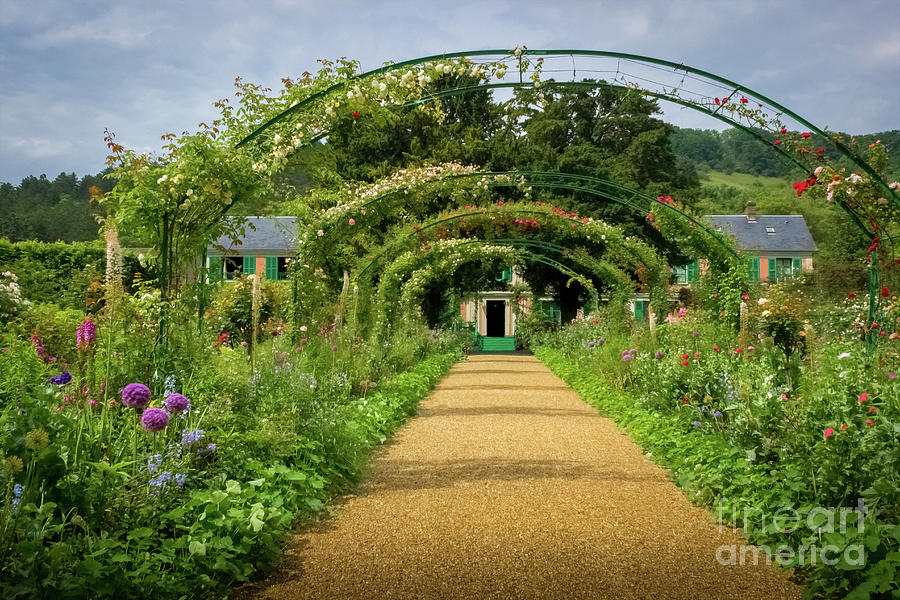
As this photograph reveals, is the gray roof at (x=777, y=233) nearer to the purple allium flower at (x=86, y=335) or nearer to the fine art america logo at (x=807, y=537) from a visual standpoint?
the fine art america logo at (x=807, y=537)

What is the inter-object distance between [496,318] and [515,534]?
28.4 meters

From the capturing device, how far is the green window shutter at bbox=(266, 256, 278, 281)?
29.7 metres

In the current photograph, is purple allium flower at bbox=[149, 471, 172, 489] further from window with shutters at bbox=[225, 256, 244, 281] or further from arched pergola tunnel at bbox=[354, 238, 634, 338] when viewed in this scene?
arched pergola tunnel at bbox=[354, 238, 634, 338]

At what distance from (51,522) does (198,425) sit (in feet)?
4.20

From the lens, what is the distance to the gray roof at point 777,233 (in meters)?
31.8

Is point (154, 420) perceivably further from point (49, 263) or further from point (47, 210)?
point (47, 210)

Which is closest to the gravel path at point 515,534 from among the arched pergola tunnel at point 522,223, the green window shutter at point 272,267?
the arched pergola tunnel at point 522,223

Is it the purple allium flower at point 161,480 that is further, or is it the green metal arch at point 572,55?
the green metal arch at point 572,55

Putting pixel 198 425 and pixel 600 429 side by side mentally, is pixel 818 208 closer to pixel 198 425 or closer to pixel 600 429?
pixel 600 429

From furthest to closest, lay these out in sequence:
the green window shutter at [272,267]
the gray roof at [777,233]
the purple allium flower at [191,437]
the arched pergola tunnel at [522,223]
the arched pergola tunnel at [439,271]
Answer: the gray roof at [777,233] < the green window shutter at [272,267] < the arched pergola tunnel at [439,271] < the arched pergola tunnel at [522,223] < the purple allium flower at [191,437]

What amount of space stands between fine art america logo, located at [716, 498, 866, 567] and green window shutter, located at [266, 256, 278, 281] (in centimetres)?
2760

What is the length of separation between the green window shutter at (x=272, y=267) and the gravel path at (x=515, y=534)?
80.5ft

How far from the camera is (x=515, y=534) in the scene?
365 centimetres

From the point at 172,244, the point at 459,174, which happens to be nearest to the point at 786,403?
the point at 172,244
